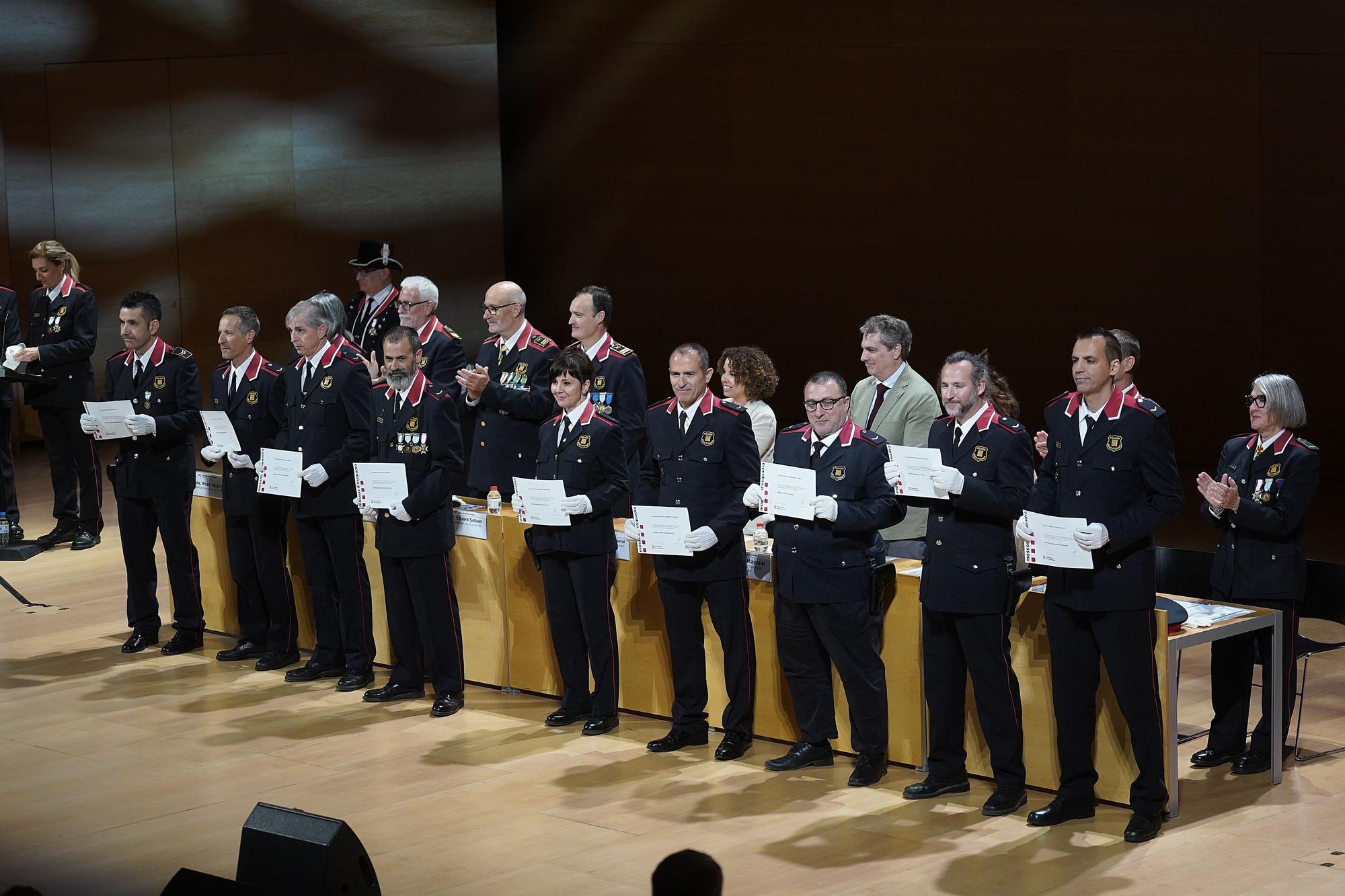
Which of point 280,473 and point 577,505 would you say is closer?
point 577,505

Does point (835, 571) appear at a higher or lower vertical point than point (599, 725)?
higher

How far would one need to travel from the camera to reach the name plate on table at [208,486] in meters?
8.37

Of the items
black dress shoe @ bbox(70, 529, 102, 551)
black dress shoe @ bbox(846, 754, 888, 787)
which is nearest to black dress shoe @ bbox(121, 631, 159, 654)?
black dress shoe @ bbox(70, 529, 102, 551)

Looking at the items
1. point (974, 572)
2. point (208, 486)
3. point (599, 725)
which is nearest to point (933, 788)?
point (974, 572)

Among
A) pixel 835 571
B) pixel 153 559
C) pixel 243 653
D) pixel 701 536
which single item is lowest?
pixel 243 653

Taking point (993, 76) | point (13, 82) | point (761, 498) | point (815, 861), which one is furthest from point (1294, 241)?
point (13, 82)

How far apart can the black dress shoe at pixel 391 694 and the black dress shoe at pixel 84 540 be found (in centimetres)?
365

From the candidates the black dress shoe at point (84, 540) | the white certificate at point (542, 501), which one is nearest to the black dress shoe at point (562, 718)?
the white certificate at point (542, 501)

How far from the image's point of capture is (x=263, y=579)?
7750 millimetres

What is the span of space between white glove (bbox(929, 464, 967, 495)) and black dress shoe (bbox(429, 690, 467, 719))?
258 cm

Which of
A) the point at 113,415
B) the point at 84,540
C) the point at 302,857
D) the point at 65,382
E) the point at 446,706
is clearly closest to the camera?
the point at 302,857

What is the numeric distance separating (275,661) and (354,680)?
1.87 feet

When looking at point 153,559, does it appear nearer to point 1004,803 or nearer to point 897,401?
point 897,401

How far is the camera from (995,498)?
554 cm
